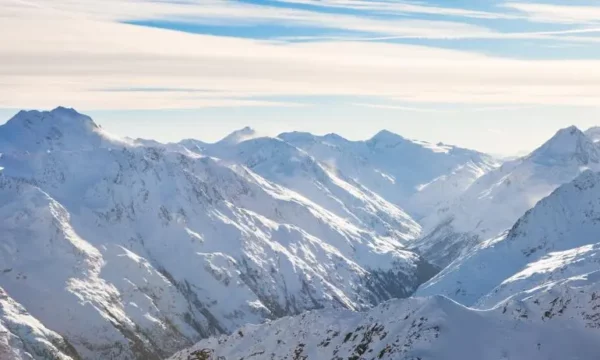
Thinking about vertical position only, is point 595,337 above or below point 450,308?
below

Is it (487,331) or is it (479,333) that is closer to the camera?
(479,333)

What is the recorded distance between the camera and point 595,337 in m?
154

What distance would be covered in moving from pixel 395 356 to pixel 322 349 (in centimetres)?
3777

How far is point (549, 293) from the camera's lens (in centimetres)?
17375

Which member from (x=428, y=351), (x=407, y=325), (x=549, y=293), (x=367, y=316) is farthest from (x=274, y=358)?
(x=549, y=293)

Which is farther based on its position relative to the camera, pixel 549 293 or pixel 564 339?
pixel 549 293

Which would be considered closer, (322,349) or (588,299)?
(588,299)

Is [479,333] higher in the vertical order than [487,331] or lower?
higher

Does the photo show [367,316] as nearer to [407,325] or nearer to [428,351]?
[407,325]

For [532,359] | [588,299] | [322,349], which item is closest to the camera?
[532,359]

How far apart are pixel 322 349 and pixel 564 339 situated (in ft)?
203

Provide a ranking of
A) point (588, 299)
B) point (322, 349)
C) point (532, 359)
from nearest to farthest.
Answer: point (532, 359)
point (588, 299)
point (322, 349)

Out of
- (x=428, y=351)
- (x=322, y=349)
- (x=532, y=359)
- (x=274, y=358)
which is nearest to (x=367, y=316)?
(x=322, y=349)

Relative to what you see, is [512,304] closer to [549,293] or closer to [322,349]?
[549,293]
